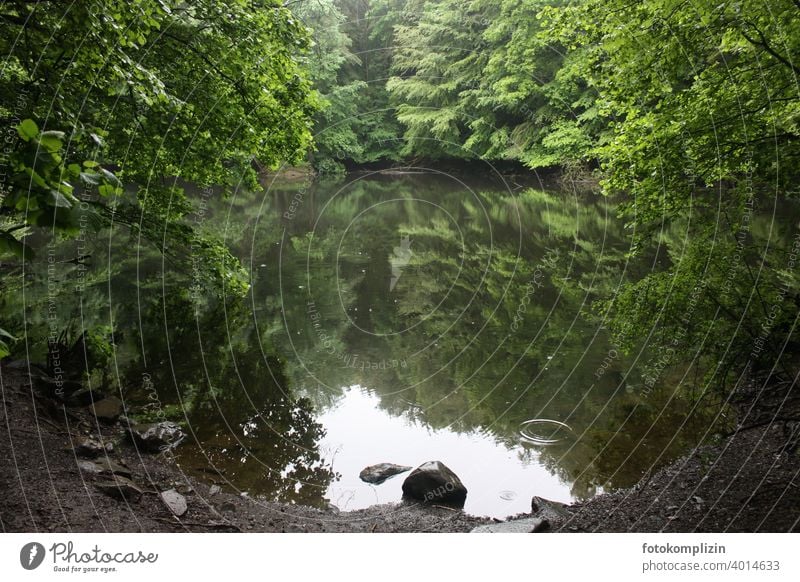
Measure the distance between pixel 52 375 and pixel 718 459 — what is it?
8.89 m

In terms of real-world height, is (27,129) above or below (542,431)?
below

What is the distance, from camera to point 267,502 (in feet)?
20.1

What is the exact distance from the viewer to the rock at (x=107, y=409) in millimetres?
7258

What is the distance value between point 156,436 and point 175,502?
1.87m

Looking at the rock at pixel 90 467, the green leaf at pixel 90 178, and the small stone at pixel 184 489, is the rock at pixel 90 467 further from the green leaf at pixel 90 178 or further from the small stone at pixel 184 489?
the green leaf at pixel 90 178

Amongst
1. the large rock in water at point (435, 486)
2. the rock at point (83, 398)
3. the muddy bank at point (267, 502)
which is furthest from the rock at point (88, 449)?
the large rock in water at point (435, 486)

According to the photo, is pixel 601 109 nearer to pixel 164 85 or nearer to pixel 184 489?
pixel 164 85

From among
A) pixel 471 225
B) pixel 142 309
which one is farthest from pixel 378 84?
pixel 142 309

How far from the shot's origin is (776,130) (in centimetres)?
690

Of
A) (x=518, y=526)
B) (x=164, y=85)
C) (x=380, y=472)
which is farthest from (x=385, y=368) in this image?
(x=164, y=85)

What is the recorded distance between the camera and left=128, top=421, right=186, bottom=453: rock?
6.89 metres

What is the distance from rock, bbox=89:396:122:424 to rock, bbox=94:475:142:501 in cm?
191

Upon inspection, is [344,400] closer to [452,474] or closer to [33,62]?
[452,474]

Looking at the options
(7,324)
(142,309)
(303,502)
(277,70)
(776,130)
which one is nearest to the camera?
(303,502)
